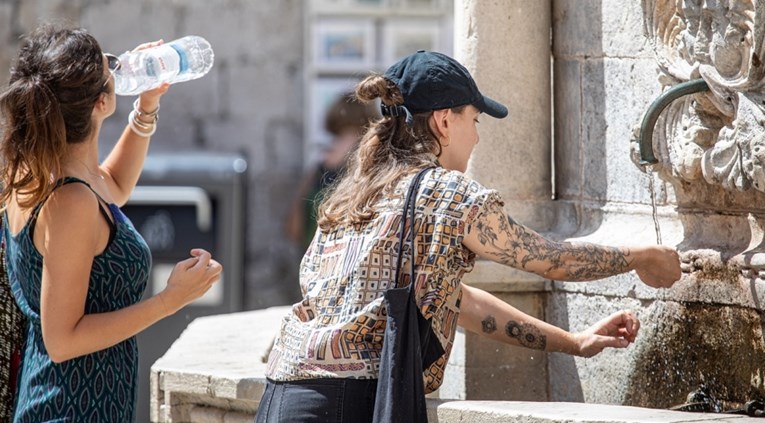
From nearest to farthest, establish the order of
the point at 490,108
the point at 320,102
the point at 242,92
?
1. the point at 490,108
2. the point at 242,92
3. the point at 320,102

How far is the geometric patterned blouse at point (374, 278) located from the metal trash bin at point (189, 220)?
18.4 feet

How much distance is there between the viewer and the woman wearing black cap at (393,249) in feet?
9.64

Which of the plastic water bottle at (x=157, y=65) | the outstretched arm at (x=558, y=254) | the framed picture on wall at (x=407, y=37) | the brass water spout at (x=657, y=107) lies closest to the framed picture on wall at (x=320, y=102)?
the framed picture on wall at (x=407, y=37)

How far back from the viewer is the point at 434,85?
3.10m

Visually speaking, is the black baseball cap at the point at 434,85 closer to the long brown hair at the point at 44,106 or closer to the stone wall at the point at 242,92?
the long brown hair at the point at 44,106

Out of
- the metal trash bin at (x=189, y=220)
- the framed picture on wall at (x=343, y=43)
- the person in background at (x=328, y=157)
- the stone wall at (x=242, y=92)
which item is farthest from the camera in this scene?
the framed picture on wall at (x=343, y=43)

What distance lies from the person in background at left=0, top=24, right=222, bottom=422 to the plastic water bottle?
1.71 feet

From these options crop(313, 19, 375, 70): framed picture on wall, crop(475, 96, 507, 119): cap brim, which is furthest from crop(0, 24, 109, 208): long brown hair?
crop(313, 19, 375, 70): framed picture on wall

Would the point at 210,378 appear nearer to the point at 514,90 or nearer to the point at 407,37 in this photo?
the point at 514,90

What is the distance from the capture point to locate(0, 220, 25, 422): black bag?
3123 millimetres

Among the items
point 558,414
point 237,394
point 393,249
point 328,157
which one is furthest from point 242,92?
point 558,414

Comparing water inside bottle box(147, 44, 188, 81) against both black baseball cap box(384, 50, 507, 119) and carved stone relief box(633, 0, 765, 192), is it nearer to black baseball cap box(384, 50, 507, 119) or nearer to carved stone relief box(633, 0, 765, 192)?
black baseball cap box(384, 50, 507, 119)

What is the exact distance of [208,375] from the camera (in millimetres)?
3840

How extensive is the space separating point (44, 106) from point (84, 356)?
0.54 meters
